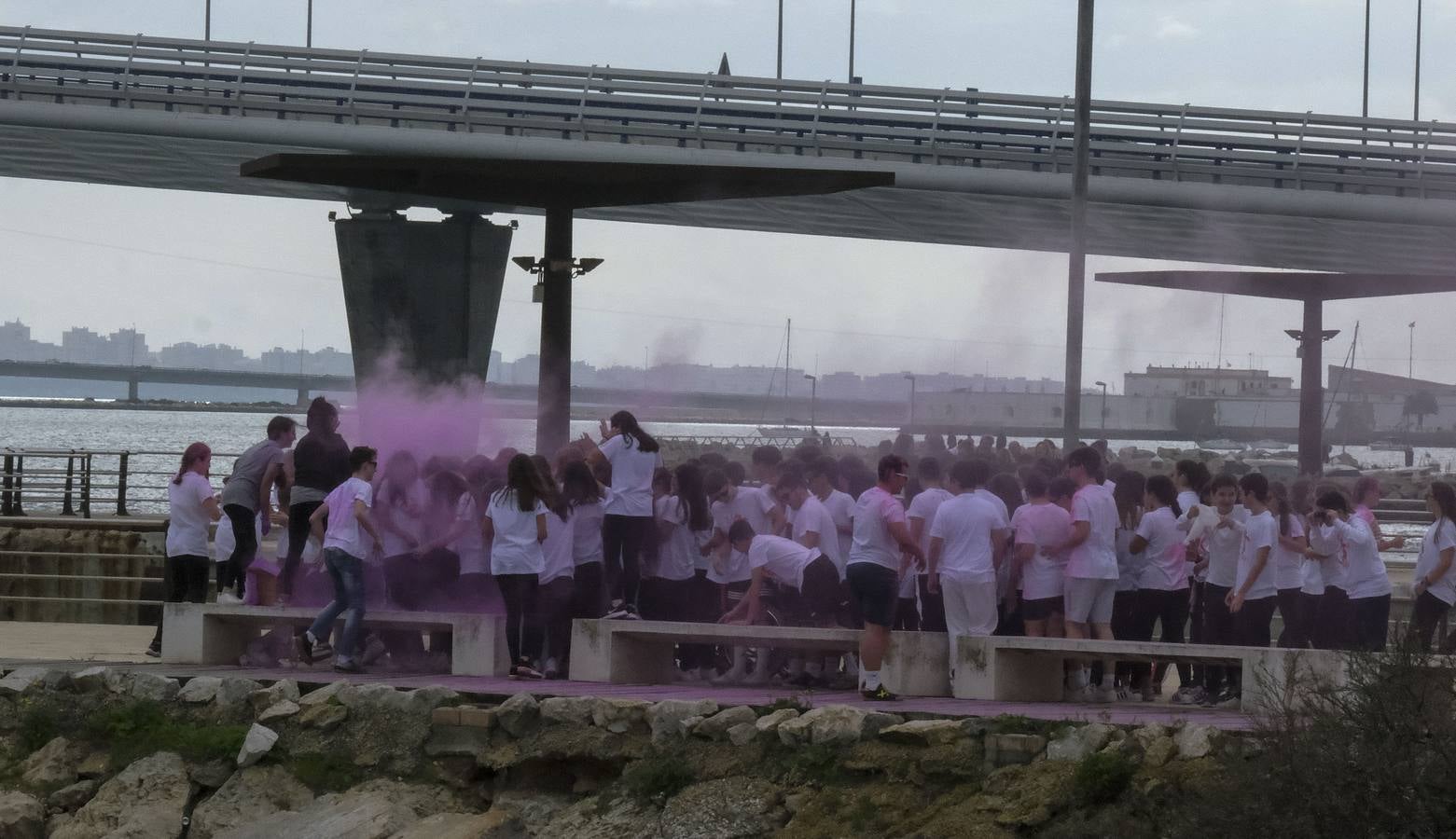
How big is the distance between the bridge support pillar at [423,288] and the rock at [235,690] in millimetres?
12431

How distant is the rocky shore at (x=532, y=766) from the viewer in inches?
335

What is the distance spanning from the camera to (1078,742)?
861 centimetres

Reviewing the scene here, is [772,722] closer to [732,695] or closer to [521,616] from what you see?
[732,695]

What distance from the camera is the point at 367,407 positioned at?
61.7ft

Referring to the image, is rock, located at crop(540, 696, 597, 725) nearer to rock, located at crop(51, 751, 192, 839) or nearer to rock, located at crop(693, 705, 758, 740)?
rock, located at crop(693, 705, 758, 740)

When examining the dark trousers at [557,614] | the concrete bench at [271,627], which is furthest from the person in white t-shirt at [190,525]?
the dark trousers at [557,614]

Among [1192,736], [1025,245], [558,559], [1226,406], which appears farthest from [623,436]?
[1226,406]

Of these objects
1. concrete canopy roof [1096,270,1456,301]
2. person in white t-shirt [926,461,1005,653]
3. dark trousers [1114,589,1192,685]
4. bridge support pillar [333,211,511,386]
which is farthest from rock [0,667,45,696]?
concrete canopy roof [1096,270,1456,301]

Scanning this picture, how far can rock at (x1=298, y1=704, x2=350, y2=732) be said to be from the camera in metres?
10.4

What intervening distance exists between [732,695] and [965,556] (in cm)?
163

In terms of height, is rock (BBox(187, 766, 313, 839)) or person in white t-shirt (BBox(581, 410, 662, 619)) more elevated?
person in white t-shirt (BBox(581, 410, 662, 619))

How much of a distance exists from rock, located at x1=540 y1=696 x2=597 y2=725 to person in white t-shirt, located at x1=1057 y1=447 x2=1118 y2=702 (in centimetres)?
286

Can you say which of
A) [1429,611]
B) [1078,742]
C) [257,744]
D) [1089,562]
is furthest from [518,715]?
[1429,611]

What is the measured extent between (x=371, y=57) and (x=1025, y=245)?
14029mm
